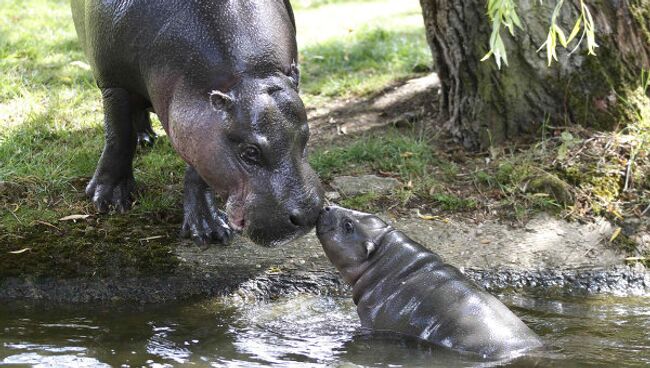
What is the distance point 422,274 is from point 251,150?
1232 mm

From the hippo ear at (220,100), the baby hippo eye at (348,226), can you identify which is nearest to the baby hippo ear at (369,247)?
the baby hippo eye at (348,226)

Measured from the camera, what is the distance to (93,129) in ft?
25.4

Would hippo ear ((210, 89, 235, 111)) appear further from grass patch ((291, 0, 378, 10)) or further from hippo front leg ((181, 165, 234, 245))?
grass patch ((291, 0, 378, 10))

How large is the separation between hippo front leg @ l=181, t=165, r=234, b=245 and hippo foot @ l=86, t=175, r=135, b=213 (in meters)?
0.47

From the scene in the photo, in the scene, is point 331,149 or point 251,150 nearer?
point 251,150

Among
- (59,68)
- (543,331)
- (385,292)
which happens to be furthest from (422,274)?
(59,68)

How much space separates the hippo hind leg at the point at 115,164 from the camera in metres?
6.10

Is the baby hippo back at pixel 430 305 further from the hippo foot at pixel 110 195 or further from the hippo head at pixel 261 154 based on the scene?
the hippo foot at pixel 110 195

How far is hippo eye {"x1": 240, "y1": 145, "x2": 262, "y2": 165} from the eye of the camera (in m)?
4.95

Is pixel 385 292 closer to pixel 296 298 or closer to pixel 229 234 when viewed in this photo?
pixel 296 298

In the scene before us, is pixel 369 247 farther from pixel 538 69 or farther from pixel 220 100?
pixel 538 69

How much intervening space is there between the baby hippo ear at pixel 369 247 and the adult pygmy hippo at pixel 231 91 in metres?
0.68

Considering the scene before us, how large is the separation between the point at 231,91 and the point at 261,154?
37 centimetres

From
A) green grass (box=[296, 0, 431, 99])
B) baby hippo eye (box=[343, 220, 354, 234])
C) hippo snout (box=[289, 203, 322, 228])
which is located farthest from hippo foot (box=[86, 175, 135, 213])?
green grass (box=[296, 0, 431, 99])
